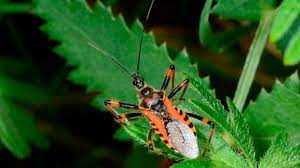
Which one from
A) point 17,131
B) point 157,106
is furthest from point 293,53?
point 17,131

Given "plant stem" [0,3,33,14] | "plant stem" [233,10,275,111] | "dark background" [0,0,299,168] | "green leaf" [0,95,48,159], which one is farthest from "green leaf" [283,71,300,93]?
"plant stem" [0,3,33,14]

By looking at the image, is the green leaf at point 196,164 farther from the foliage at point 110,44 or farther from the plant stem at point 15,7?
the plant stem at point 15,7

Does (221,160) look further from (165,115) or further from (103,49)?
(103,49)

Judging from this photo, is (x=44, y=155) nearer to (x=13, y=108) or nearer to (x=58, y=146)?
(x=58, y=146)

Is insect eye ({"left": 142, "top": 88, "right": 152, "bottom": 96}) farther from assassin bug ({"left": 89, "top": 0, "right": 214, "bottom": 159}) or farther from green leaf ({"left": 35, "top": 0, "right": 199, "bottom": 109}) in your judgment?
green leaf ({"left": 35, "top": 0, "right": 199, "bottom": 109})

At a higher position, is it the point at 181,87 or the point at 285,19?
the point at 181,87
